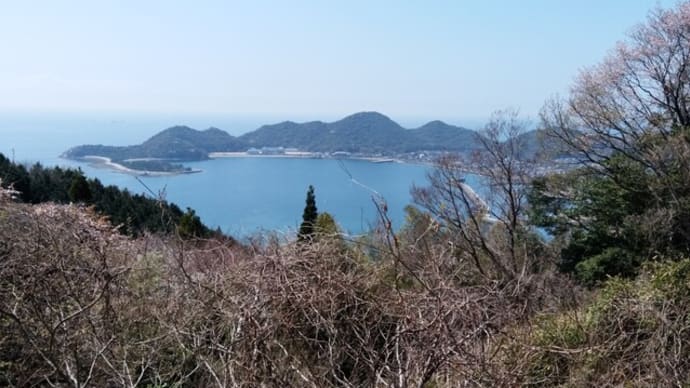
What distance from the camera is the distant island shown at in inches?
866

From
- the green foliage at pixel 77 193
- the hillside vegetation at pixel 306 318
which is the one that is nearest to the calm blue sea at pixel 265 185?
the green foliage at pixel 77 193

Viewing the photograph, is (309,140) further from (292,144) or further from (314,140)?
(292,144)

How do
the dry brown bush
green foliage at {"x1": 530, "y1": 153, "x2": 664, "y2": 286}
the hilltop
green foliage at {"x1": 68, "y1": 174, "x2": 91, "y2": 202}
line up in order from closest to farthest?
the dry brown bush < green foliage at {"x1": 530, "y1": 153, "x2": 664, "y2": 286} < green foliage at {"x1": 68, "y1": 174, "x2": 91, "y2": 202} < the hilltop

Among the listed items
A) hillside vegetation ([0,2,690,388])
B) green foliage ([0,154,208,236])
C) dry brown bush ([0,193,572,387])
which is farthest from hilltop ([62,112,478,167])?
dry brown bush ([0,193,572,387])

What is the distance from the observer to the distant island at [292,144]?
2198cm

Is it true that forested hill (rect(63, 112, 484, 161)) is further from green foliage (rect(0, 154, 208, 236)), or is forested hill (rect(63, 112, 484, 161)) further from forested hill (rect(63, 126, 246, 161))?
green foliage (rect(0, 154, 208, 236))

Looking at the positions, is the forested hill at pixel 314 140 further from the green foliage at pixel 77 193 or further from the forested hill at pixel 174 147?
the green foliage at pixel 77 193

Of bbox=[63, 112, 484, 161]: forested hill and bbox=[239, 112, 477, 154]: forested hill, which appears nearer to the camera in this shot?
bbox=[239, 112, 477, 154]: forested hill

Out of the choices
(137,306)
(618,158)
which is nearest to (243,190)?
(618,158)

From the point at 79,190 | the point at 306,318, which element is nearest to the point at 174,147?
the point at 79,190

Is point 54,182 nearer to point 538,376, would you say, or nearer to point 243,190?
point 243,190

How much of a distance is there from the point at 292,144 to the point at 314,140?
3.85 meters

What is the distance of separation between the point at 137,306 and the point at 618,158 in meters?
9.60

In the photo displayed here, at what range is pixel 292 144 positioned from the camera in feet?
112
